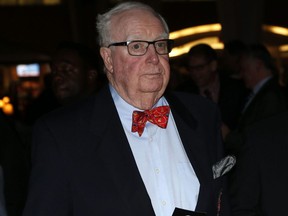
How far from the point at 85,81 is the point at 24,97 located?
19.0 metres

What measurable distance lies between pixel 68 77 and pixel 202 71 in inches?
80.7

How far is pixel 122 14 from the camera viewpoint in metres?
2.61

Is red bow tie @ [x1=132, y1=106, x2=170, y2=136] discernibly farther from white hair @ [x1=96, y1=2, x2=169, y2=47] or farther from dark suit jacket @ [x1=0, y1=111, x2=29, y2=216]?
dark suit jacket @ [x1=0, y1=111, x2=29, y2=216]

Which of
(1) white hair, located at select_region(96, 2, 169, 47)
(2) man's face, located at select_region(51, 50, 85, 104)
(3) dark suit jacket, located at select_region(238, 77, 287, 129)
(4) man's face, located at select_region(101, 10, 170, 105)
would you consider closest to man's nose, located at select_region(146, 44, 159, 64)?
(4) man's face, located at select_region(101, 10, 170, 105)

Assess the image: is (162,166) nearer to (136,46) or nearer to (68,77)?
(136,46)

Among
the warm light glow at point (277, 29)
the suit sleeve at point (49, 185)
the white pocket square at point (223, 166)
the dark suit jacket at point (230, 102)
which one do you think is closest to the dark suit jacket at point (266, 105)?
the dark suit jacket at point (230, 102)

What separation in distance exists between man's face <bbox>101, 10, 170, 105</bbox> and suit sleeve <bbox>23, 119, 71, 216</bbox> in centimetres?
37

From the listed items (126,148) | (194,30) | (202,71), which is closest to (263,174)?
(126,148)

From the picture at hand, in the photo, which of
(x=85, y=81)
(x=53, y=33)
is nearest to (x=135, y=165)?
(x=85, y=81)

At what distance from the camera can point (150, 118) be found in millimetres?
2621

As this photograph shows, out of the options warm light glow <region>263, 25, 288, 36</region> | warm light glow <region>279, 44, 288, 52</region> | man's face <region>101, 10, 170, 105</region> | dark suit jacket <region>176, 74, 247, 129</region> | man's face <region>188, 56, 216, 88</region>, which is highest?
man's face <region>101, 10, 170, 105</region>

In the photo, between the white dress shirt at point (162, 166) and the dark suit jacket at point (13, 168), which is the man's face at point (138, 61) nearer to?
the white dress shirt at point (162, 166)

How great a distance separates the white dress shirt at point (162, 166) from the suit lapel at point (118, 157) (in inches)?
1.7

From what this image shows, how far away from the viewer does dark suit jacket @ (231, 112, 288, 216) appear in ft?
8.96
